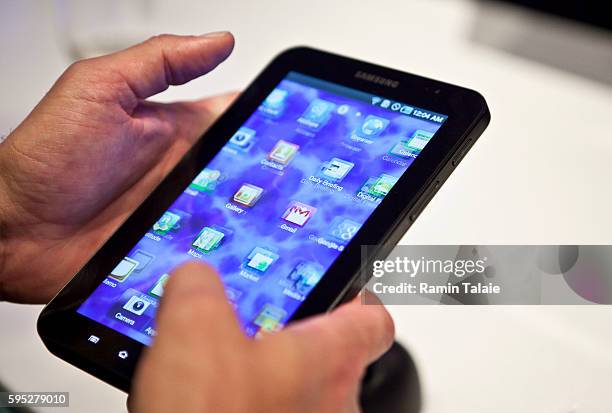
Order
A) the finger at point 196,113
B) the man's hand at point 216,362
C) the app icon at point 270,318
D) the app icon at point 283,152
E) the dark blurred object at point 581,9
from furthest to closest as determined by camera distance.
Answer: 1. the dark blurred object at point 581,9
2. the finger at point 196,113
3. the app icon at point 283,152
4. the app icon at point 270,318
5. the man's hand at point 216,362

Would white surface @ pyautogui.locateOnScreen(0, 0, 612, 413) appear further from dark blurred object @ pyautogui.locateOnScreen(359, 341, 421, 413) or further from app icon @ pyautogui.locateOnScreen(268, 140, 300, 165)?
app icon @ pyautogui.locateOnScreen(268, 140, 300, 165)

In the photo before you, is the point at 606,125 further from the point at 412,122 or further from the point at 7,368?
the point at 7,368

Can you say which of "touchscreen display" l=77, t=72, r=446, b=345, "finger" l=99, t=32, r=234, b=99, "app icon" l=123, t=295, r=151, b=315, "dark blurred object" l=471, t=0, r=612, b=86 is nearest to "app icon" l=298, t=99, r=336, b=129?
"touchscreen display" l=77, t=72, r=446, b=345

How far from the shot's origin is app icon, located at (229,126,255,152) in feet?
2.27

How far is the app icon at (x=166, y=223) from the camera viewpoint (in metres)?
0.65

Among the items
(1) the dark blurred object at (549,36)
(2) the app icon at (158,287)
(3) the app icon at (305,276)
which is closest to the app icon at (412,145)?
(3) the app icon at (305,276)

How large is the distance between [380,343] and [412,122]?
214 mm

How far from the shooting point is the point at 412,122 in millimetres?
633

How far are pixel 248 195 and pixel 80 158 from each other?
186 millimetres

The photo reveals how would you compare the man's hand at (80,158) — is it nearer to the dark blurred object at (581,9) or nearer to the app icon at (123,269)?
the app icon at (123,269)

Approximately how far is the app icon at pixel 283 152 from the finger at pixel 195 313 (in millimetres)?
229

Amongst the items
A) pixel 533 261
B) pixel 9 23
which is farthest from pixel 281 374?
pixel 9 23

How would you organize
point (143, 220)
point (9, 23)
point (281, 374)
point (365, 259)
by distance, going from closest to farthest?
point (281, 374), point (365, 259), point (143, 220), point (9, 23)

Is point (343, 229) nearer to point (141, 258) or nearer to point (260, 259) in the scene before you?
point (260, 259)
